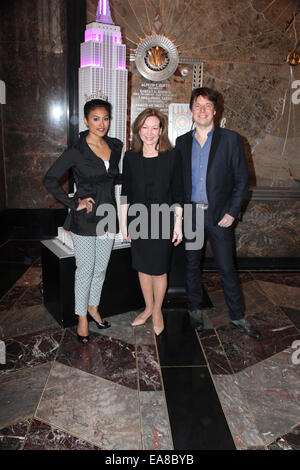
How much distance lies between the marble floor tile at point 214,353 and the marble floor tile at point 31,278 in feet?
5.97

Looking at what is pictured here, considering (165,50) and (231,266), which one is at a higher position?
(165,50)

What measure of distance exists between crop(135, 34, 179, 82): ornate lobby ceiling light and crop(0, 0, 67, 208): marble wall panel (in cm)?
117

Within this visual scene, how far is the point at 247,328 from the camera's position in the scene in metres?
2.98

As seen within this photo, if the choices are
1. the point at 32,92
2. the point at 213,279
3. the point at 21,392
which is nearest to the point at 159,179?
the point at 21,392

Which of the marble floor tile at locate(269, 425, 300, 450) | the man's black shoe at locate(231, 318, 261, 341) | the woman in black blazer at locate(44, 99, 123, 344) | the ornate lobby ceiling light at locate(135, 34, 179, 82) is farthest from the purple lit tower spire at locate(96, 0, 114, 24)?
the marble floor tile at locate(269, 425, 300, 450)

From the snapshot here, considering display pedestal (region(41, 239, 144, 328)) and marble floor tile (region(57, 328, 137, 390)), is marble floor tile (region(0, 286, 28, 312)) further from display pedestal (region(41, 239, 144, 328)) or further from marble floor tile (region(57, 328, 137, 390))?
marble floor tile (region(57, 328, 137, 390))

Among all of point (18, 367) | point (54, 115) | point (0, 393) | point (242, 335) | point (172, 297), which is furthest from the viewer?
point (54, 115)

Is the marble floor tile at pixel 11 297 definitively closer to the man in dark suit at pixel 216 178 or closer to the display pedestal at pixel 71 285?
the display pedestal at pixel 71 285

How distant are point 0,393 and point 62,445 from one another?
23.3 inches

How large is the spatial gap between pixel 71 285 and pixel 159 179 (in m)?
1.05
